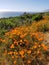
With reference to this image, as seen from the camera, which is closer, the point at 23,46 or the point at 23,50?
the point at 23,50

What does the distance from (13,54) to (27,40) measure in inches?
30.0

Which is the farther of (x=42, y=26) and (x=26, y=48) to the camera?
(x=42, y=26)

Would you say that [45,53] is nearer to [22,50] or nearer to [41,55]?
[41,55]

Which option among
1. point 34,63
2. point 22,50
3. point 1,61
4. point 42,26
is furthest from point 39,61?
point 42,26

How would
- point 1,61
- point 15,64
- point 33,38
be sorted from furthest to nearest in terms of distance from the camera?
point 33,38 → point 1,61 → point 15,64

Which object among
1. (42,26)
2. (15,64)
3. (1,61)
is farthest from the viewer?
(42,26)

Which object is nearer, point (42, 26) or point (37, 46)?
point (37, 46)

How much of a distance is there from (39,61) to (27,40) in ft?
3.08

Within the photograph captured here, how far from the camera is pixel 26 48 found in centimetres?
716

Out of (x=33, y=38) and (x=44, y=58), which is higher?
(x=33, y=38)

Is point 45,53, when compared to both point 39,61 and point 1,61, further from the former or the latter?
point 1,61

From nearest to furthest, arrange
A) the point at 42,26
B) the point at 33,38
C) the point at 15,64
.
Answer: the point at 15,64 → the point at 33,38 → the point at 42,26

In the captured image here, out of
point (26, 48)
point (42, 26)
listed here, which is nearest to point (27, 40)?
point (26, 48)

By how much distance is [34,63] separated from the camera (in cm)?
674
